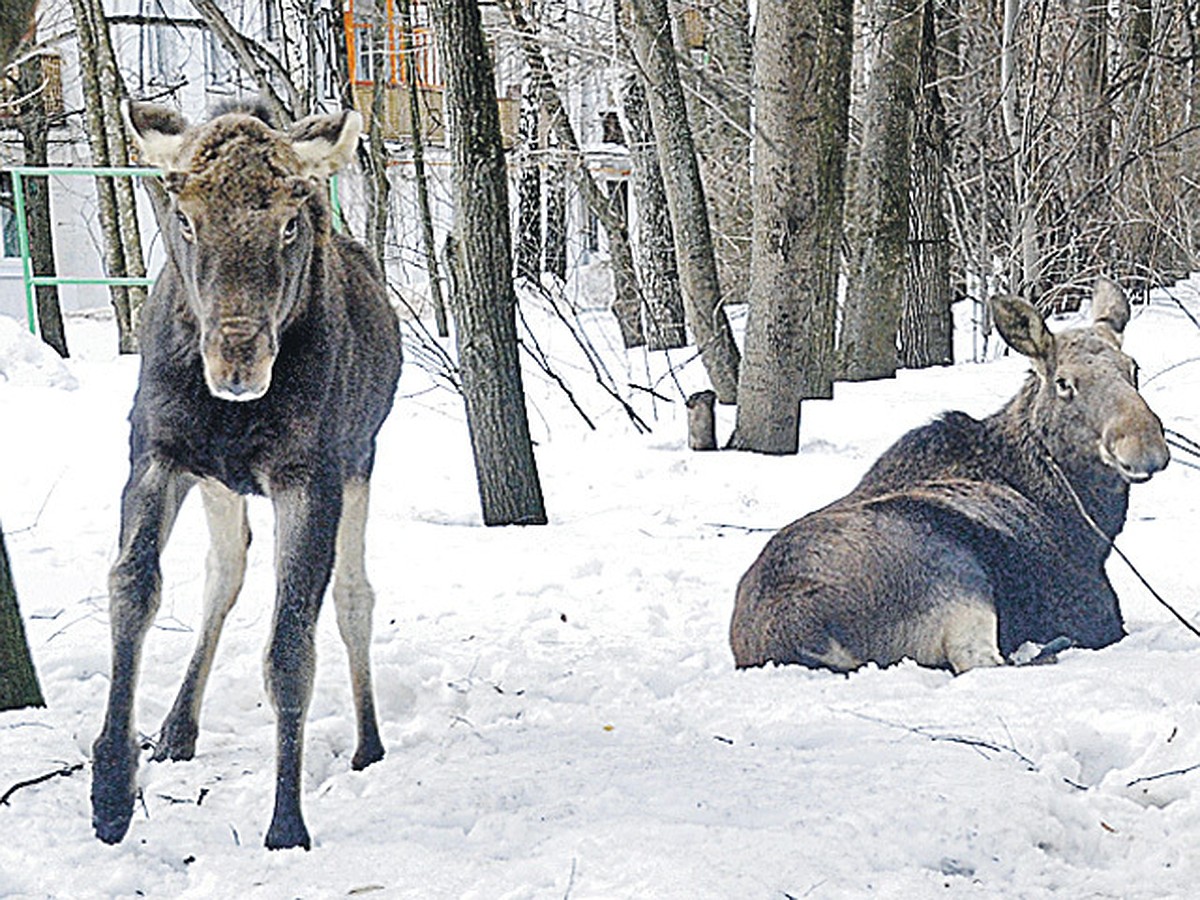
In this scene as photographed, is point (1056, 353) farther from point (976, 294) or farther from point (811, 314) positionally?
point (976, 294)

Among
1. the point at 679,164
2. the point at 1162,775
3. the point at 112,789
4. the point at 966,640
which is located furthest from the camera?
the point at 679,164

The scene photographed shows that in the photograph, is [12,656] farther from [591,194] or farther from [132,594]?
[591,194]

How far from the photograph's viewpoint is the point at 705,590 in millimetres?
6898

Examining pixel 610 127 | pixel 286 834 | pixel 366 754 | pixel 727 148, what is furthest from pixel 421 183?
pixel 286 834

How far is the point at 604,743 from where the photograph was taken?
14.8ft

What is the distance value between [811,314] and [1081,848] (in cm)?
671

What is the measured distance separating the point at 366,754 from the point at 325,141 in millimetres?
1875

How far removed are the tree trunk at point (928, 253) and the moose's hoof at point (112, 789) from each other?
13.1m

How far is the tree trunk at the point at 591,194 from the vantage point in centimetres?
1781

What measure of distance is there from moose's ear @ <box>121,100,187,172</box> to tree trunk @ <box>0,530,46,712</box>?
156cm

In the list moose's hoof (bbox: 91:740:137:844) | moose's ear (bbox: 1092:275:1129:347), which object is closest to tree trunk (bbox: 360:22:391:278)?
moose's ear (bbox: 1092:275:1129:347)

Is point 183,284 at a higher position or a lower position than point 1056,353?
higher

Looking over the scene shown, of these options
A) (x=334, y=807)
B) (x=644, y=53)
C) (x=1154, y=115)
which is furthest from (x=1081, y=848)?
(x=1154, y=115)

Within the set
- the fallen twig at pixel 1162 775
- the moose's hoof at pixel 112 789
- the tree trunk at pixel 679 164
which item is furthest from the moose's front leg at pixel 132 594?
the tree trunk at pixel 679 164
